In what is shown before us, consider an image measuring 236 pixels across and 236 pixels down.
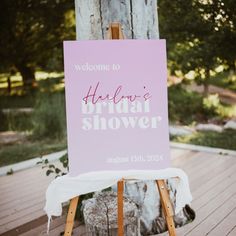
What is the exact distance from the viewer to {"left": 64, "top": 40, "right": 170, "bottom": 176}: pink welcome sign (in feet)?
7.89

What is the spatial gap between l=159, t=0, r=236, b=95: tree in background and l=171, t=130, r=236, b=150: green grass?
95cm

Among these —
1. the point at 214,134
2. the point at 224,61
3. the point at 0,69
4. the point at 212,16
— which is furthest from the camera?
the point at 0,69

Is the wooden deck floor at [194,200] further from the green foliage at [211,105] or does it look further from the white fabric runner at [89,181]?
the green foliage at [211,105]

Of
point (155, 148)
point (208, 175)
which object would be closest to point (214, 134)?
point (208, 175)

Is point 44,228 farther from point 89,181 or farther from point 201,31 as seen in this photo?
point 201,31

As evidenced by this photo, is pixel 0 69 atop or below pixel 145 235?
atop

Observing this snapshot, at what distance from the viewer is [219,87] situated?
400 inches

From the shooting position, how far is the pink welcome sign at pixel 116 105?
2404mm

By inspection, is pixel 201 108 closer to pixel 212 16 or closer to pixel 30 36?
pixel 212 16

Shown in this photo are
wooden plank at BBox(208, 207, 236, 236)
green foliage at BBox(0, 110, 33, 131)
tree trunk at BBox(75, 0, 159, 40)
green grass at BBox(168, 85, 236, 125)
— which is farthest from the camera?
green grass at BBox(168, 85, 236, 125)

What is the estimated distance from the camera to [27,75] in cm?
961

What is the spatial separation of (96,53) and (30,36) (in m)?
6.68

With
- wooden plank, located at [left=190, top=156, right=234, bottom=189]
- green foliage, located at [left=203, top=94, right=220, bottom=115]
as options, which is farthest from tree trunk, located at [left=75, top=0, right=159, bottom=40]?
green foliage, located at [left=203, top=94, right=220, bottom=115]

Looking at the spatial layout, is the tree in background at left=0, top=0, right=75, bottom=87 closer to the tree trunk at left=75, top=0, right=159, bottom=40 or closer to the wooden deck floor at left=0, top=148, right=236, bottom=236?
the wooden deck floor at left=0, top=148, right=236, bottom=236
